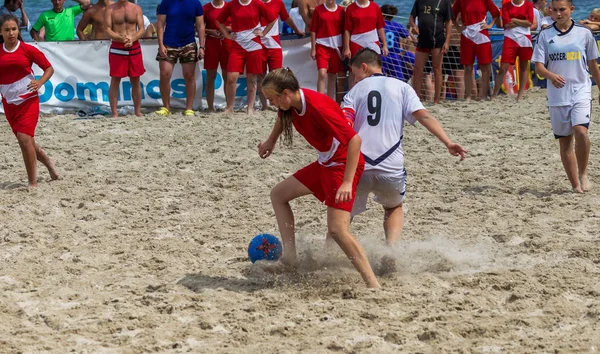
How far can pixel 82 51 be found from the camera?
13.4 metres

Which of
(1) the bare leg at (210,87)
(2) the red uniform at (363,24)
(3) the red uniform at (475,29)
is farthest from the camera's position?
(3) the red uniform at (475,29)

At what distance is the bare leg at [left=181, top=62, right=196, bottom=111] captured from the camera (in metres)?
12.8

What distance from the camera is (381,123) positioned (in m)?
6.22

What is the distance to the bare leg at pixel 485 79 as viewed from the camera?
13500mm

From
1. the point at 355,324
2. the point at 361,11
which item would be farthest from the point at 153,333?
the point at 361,11

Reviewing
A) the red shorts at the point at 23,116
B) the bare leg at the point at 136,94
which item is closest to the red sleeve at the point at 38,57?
the red shorts at the point at 23,116

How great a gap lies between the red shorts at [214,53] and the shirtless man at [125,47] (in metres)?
0.89

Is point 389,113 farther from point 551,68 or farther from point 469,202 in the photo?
point 551,68

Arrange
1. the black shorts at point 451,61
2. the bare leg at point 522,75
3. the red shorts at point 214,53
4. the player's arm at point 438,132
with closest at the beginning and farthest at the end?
the player's arm at point 438,132
the red shorts at point 214,53
the bare leg at point 522,75
the black shorts at point 451,61

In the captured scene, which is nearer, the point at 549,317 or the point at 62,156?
the point at 549,317

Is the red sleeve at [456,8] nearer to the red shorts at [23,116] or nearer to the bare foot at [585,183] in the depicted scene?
the bare foot at [585,183]

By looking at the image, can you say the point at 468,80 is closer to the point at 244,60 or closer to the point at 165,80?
the point at 244,60

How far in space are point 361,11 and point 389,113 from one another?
6726 mm

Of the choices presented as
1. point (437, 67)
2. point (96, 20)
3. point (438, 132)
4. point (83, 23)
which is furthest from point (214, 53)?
point (438, 132)
